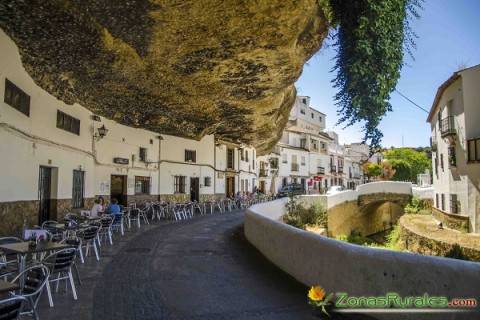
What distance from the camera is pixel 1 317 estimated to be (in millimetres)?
2900

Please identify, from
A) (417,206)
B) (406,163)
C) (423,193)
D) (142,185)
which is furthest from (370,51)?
(406,163)

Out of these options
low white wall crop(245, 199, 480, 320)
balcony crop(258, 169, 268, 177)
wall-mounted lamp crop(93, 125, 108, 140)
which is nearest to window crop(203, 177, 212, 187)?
wall-mounted lamp crop(93, 125, 108, 140)

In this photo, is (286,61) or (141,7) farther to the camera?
(286,61)

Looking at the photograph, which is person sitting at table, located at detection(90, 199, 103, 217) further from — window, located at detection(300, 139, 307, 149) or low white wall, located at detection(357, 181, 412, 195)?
window, located at detection(300, 139, 307, 149)

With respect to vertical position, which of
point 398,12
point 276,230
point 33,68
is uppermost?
point 398,12

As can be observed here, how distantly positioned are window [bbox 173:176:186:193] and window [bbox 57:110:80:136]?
8.56 metres

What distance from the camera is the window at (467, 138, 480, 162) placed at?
16531 millimetres

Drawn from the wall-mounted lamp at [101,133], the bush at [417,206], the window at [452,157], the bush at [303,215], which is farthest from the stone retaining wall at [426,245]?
the wall-mounted lamp at [101,133]

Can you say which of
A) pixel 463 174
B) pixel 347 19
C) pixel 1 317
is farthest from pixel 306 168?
pixel 1 317

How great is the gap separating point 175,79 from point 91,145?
5.55 m

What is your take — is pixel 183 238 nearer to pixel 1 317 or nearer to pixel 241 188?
pixel 1 317

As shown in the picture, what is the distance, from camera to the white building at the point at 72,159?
859 cm

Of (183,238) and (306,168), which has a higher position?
(306,168)

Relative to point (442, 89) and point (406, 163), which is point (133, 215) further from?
point (406, 163)
